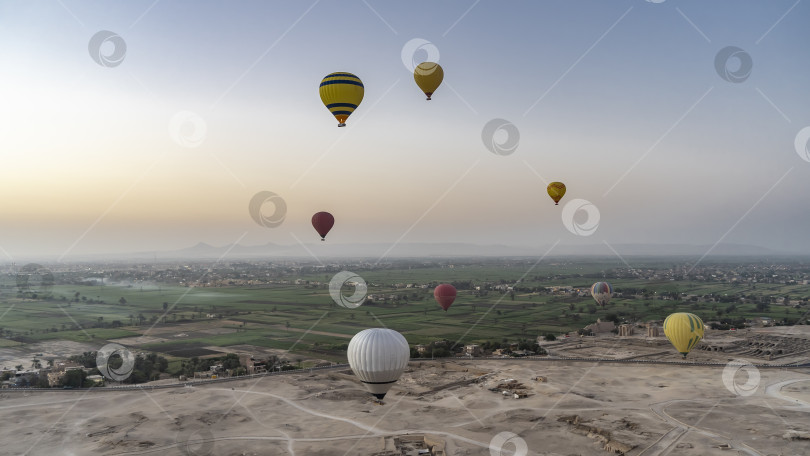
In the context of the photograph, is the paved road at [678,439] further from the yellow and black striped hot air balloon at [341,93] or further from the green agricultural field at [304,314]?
the green agricultural field at [304,314]

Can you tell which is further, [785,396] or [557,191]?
[557,191]

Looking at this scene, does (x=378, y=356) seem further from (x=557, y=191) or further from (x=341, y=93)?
(x=557, y=191)

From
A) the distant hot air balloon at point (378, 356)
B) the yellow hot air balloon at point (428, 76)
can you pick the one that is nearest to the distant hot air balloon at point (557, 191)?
the yellow hot air balloon at point (428, 76)

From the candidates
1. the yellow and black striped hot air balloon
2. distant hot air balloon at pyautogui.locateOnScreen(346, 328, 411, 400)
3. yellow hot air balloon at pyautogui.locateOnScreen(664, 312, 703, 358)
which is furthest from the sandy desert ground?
the yellow and black striped hot air balloon

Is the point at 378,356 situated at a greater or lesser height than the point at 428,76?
lesser

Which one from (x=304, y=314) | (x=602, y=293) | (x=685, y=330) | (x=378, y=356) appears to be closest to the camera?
(x=378, y=356)

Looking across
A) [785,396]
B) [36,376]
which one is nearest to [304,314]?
[36,376]

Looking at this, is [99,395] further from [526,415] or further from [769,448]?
[769,448]

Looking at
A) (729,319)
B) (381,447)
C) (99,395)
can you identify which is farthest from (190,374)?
(729,319)
